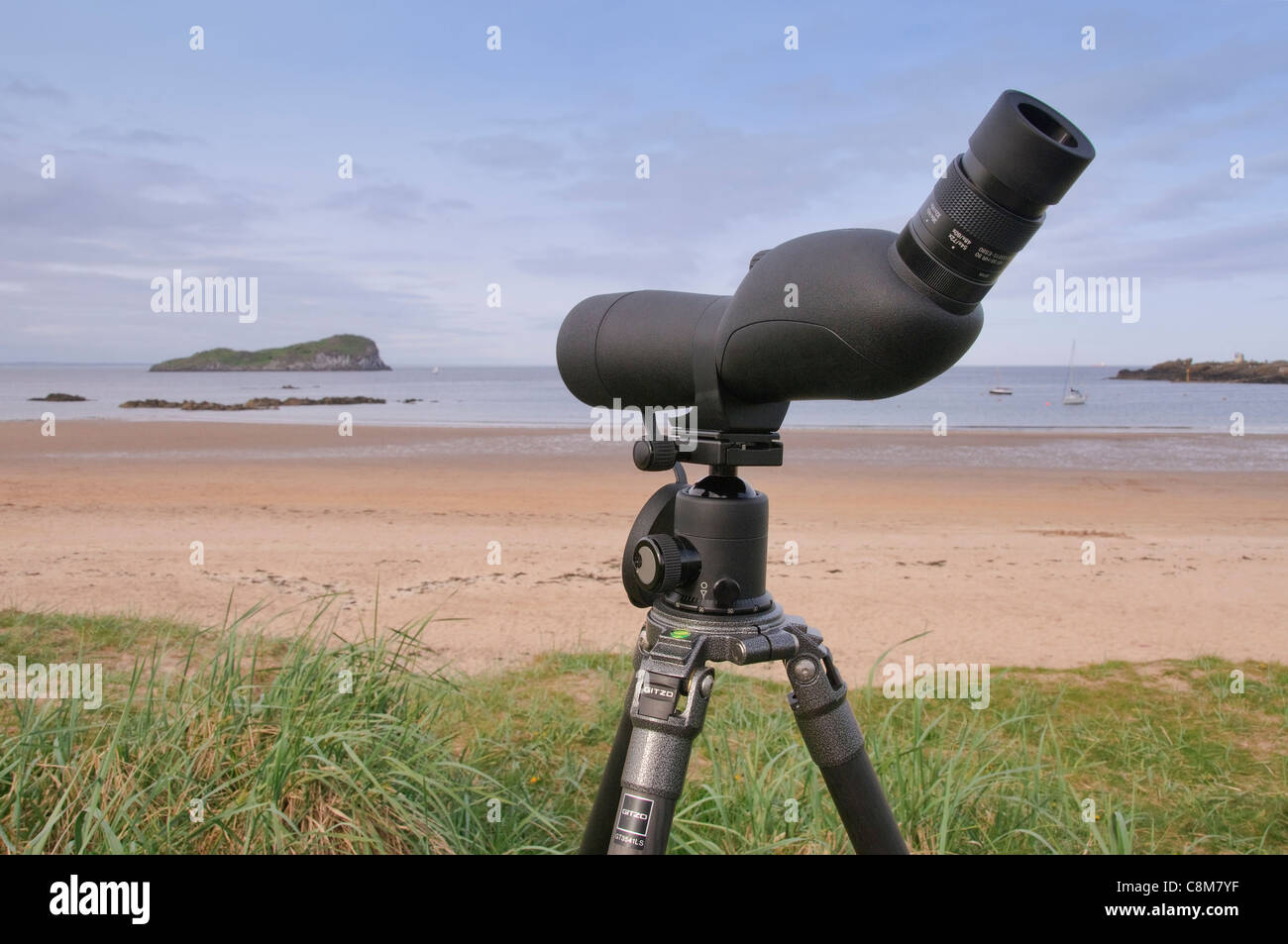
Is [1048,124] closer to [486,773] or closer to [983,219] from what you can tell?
[983,219]

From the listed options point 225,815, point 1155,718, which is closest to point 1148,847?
point 1155,718

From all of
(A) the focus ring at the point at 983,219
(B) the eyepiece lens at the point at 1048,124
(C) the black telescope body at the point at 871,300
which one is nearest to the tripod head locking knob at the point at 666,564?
(C) the black telescope body at the point at 871,300

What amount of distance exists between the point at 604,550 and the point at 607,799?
6240 mm

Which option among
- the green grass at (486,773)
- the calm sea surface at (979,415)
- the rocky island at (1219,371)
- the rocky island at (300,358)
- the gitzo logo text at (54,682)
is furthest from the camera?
the rocky island at (300,358)

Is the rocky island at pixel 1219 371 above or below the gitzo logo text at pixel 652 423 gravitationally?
above

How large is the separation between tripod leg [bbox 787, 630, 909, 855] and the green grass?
617mm

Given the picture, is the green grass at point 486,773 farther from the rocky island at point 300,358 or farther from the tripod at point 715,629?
the rocky island at point 300,358

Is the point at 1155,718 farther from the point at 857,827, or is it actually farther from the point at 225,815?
the point at 225,815

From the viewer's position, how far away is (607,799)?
→ 188 cm

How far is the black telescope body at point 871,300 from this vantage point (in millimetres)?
1337

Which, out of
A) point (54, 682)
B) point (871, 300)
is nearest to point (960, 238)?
point (871, 300)

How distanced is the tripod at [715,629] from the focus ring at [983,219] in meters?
0.52

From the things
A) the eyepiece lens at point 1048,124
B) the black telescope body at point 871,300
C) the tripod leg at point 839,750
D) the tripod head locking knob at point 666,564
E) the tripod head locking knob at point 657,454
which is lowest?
the tripod leg at point 839,750

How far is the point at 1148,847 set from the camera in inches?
102
